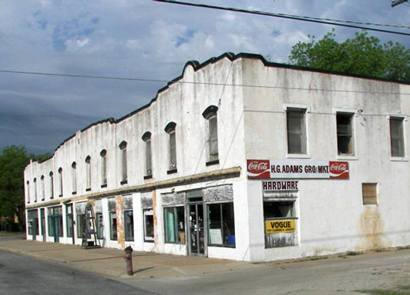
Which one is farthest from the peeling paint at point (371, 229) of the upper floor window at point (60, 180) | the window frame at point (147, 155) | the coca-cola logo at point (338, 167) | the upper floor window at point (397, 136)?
the upper floor window at point (60, 180)

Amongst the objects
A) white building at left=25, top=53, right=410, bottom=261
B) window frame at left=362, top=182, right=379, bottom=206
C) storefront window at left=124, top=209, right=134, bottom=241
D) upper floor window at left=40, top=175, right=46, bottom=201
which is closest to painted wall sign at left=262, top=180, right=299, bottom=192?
white building at left=25, top=53, right=410, bottom=261

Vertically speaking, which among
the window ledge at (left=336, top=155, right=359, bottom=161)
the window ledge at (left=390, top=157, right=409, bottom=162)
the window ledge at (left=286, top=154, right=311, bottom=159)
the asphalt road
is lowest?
the asphalt road

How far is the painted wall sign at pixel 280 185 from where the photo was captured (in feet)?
69.7

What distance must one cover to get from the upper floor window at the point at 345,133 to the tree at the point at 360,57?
2283 cm

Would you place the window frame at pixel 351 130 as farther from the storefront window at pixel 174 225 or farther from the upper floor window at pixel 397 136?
the storefront window at pixel 174 225

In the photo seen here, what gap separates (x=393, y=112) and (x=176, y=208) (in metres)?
9.75

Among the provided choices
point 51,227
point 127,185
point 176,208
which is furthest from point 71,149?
point 176,208

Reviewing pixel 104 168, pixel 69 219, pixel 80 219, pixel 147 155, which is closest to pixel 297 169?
pixel 147 155

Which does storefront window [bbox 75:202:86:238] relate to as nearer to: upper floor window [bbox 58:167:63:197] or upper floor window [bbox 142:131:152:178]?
upper floor window [bbox 58:167:63:197]

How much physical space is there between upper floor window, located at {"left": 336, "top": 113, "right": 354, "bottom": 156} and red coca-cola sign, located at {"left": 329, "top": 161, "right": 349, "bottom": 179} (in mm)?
659

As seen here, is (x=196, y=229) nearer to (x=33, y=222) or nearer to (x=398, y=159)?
(x=398, y=159)

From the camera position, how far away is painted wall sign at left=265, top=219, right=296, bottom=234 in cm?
2121

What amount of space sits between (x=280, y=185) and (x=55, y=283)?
8417 millimetres

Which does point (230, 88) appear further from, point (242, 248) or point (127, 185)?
point (127, 185)
